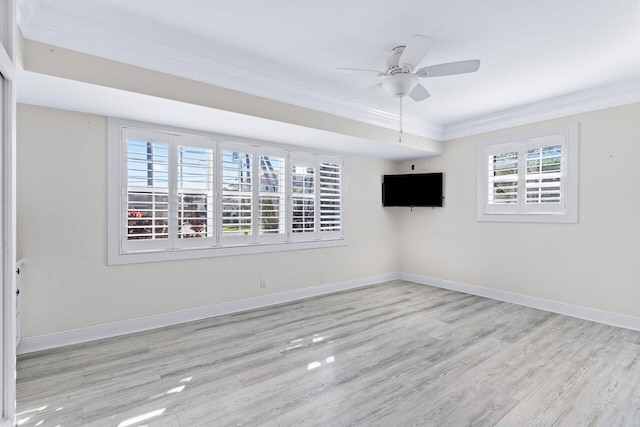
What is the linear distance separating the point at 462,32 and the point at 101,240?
12.5ft

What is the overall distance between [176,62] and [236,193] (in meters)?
1.70

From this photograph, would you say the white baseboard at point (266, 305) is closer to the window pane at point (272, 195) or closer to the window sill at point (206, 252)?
the window sill at point (206, 252)

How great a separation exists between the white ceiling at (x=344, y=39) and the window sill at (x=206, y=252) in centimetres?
189

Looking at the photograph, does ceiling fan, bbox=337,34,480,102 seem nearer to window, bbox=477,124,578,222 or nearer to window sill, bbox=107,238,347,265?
window, bbox=477,124,578,222

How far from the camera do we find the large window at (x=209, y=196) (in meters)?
3.35

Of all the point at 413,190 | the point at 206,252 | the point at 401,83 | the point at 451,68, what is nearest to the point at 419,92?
the point at 401,83

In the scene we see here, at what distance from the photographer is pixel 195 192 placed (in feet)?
12.3

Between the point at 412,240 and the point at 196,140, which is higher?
the point at 196,140

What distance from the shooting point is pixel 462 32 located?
2.52 meters

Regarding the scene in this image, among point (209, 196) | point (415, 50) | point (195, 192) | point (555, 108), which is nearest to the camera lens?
point (415, 50)

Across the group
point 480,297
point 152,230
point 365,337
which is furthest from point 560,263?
point 152,230

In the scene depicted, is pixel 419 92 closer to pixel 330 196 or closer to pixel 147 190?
pixel 330 196

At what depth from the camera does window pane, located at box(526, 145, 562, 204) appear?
4078 mm

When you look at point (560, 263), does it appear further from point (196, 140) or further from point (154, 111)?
point (154, 111)
